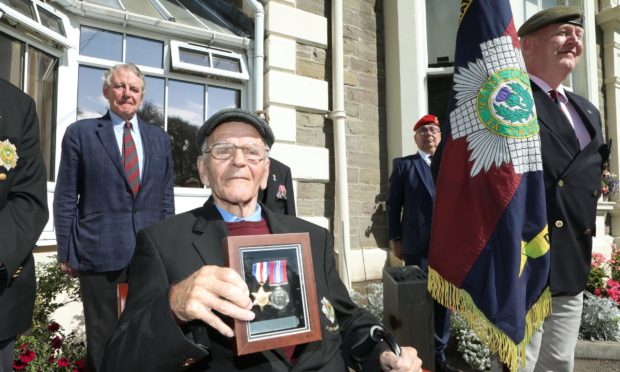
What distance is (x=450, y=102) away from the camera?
9.16 feet

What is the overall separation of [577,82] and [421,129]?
5015 mm

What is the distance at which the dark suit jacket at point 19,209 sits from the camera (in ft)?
5.25

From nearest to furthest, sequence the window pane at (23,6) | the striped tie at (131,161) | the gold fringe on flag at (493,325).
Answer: the gold fringe on flag at (493,325)
the striped tie at (131,161)
the window pane at (23,6)

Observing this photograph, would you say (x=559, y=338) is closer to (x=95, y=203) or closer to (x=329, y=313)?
(x=329, y=313)

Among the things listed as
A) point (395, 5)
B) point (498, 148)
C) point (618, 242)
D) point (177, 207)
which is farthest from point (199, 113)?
point (618, 242)

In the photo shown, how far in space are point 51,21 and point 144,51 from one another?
35.4 inches

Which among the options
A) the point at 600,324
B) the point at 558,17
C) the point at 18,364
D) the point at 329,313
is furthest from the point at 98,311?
the point at 600,324

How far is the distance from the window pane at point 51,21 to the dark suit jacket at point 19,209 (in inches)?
107

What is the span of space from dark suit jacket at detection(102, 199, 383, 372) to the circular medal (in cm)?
22

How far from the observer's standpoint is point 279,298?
117 centimetres

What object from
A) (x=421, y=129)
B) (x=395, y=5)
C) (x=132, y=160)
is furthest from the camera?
(x=395, y=5)

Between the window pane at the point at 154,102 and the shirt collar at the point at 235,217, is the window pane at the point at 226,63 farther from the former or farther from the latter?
the shirt collar at the point at 235,217

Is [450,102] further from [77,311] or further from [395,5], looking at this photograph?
[77,311]

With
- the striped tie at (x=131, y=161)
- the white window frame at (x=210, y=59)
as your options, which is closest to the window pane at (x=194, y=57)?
the white window frame at (x=210, y=59)
